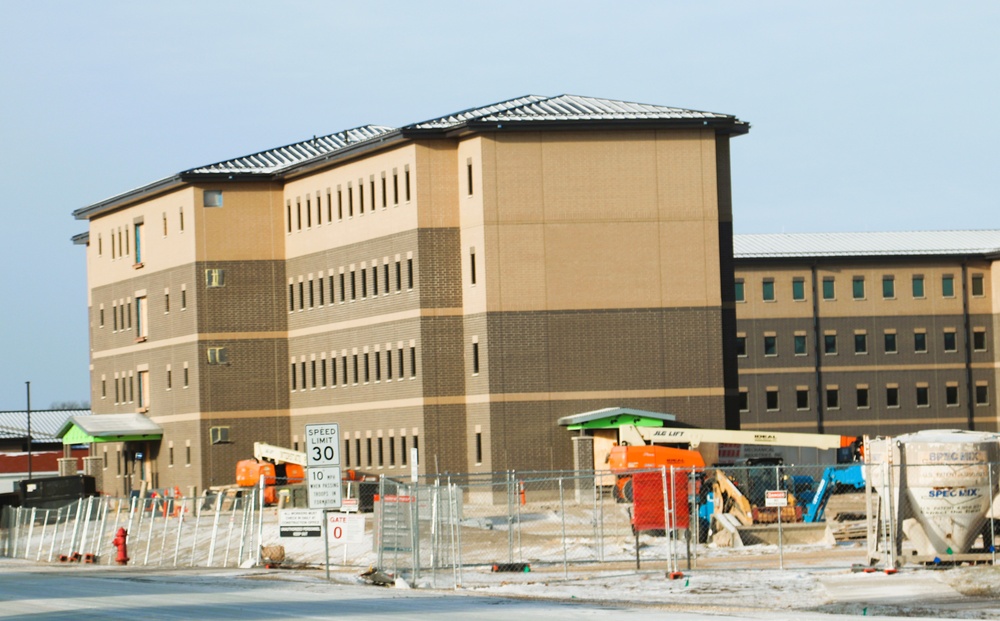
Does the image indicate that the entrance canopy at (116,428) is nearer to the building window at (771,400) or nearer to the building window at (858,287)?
the building window at (771,400)

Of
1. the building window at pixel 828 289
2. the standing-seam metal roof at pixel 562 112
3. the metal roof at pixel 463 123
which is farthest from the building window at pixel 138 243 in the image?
the building window at pixel 828 289

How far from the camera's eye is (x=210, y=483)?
75.2 m

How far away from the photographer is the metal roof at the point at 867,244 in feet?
336

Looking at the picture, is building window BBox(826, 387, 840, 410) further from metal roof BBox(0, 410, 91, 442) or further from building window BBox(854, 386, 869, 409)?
metal roof BBox(0, 410, 91, 442)

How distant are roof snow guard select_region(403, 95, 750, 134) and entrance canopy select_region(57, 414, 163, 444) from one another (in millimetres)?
22605

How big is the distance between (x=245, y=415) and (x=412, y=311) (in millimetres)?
13209

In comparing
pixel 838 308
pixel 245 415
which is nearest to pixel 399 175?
pixel 245 415

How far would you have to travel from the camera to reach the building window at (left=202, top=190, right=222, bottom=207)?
76.1 meters

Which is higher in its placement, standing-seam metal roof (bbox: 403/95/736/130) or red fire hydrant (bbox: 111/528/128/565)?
standing-seam metal roof (bbox: 403/95/736/130)

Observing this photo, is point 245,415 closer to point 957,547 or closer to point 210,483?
point 210,483

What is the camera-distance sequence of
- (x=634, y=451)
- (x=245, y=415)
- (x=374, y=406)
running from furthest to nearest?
(x=245, y=415), (x=374, y=406), (x=634, y=451)

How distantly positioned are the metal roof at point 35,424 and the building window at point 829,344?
189 feet

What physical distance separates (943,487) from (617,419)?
30.8 metres

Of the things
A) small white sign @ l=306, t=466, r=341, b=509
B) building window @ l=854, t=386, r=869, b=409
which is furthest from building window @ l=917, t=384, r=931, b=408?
small white sign @ l=306, t=466, r=341, b=509
